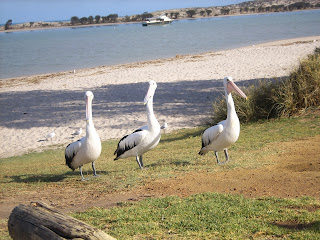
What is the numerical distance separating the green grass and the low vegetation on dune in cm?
49

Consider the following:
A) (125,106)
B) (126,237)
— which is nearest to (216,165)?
(126,237)

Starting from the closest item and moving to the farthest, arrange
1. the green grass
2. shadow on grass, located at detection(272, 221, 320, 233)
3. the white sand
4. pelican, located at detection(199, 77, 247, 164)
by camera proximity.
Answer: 1. shadow on grass, located at detection(272, 221, 320, 233)
2. the green grass
3. pelican, located at detection(199, 77, 247, 164)
4. the white sand

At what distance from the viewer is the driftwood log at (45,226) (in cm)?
412

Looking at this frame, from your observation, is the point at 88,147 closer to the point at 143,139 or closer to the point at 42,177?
the point at 143,139

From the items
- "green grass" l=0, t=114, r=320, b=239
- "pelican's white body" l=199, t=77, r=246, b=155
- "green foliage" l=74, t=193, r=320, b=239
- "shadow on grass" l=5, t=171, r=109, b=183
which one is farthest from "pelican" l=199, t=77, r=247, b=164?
"shadow on grass" l=5, t=171, r=109, b=183

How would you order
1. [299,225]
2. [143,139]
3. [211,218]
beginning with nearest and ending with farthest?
[299,225], [211,218], [143,139]

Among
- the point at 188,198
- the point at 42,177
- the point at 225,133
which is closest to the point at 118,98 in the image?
the point at 42,177

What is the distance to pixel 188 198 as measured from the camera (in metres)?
6.54

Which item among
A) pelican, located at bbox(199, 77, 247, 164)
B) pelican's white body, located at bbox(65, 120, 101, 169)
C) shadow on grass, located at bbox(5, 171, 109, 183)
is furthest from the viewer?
shadow on grass, located at bbox(5, 171, 109, 183)

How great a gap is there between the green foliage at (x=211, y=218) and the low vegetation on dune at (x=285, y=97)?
298 inches

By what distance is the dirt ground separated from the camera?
6648mm

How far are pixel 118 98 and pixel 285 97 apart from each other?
33.7 ft

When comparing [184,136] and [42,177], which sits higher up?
[42,177]

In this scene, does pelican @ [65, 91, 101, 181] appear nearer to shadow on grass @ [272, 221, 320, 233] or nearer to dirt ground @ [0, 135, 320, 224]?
dirt ground @ [0, 135, 320, 224]
